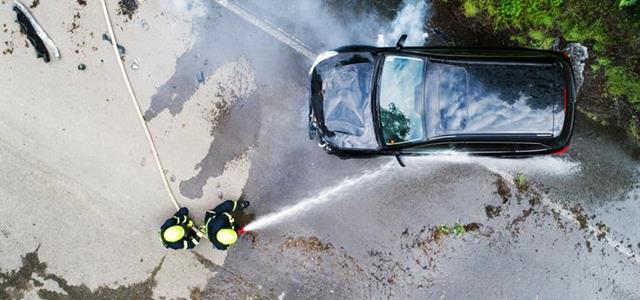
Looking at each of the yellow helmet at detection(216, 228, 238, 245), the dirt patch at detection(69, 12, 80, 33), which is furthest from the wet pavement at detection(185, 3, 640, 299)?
the dirt patch at detection(69, 12, 80, 33)

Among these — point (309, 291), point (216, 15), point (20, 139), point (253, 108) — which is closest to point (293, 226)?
point (309, 291)

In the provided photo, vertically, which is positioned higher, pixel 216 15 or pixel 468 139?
Result: pixel 216 15

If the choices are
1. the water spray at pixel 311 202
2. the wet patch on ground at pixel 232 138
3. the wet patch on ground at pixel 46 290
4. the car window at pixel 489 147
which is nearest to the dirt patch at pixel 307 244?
the water spray at pixel 311 202

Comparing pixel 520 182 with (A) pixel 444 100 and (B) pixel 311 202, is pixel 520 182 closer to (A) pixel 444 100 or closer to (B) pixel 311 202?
(A) pixel 444 100

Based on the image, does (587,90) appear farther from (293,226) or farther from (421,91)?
(293,226)

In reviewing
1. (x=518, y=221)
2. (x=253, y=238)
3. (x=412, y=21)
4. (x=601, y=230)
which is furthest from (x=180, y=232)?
(x=601, y=230)

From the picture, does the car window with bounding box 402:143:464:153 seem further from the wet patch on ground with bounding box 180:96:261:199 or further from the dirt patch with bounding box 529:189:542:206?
the wet patch on ground with bounding box 180:96:261:199
